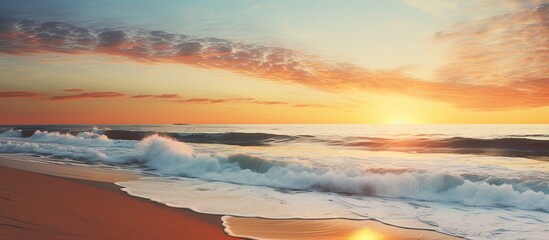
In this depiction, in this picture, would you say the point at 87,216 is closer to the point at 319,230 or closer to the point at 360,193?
the point at 319,230

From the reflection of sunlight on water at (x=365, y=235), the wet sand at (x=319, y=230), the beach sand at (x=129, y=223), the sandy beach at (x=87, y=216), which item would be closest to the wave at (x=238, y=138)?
the sandy beach at (x=87, y=216)

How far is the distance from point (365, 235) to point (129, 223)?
160 inches

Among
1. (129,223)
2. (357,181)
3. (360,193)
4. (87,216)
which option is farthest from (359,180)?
(87,216)

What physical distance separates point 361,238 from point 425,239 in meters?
1.12

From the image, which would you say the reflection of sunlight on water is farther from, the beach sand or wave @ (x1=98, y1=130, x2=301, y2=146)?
wave @ (x1=98, y1=130, x2=301, y2=146)

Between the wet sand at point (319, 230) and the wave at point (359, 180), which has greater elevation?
the wave at point (359, 180)

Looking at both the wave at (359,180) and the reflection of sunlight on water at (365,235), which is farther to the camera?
the wave at (359,180)

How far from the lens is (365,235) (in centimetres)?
664

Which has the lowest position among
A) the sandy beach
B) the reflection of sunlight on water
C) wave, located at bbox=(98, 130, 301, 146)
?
the reflection of sunlight on water

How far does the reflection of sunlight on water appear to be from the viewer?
644 cm

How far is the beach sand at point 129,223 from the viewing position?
18.5ft

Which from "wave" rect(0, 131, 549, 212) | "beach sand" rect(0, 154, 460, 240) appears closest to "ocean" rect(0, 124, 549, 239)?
"wave" rect(0, 131, 549, 212)

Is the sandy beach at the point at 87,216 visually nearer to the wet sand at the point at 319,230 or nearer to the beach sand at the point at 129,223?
the beach sand at the point at 129,223

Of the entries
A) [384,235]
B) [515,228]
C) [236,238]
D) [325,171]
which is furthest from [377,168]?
[236,238]
